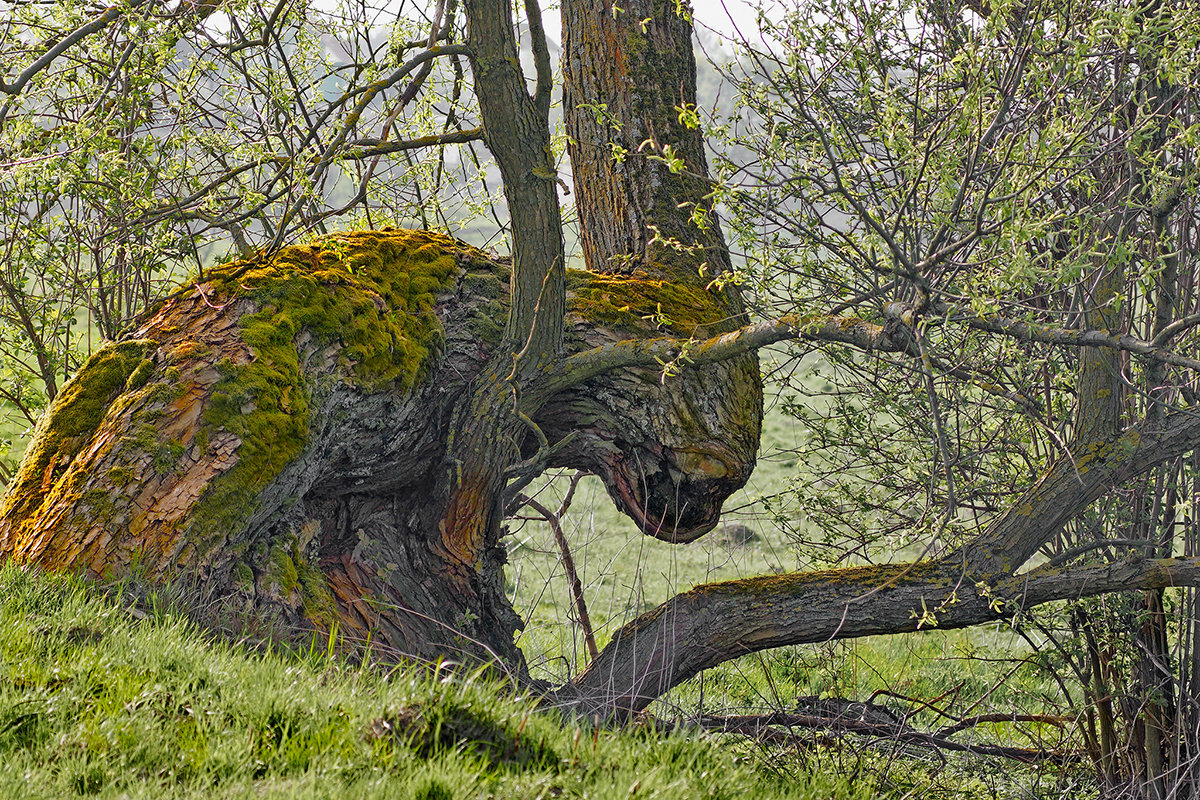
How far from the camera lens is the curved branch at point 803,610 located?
159 inches

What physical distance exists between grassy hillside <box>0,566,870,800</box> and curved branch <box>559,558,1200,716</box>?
1250mm

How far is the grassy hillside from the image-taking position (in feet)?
7.57

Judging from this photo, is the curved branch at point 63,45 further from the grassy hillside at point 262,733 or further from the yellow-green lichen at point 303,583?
the yellow-green lichen at point 303,583

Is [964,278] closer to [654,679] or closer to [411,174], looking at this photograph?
[654,679]

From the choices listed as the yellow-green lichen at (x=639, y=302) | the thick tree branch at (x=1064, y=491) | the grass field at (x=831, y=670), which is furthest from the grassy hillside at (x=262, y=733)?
the yellow-green lichen at (x=639, y=302)

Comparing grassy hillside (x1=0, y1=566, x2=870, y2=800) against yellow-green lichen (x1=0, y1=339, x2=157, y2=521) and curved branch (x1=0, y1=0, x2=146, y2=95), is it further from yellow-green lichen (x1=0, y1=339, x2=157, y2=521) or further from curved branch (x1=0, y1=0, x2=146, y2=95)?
curved branch (x1=0, y1=0, x2=146, y2=95)

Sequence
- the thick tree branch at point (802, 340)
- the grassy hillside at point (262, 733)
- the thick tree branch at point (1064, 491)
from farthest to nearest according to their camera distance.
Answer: the thick tree branch at point (1064, 491) → the thick tree branch at point (802, 340) → the grassy hillside at point (262, 733)

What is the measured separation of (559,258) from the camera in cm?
432

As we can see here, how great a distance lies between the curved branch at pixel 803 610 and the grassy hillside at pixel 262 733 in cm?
125

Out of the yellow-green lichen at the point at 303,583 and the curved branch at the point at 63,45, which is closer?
the curved branch at the point at 63,45

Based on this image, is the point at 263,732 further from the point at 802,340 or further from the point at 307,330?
the point at 802,340

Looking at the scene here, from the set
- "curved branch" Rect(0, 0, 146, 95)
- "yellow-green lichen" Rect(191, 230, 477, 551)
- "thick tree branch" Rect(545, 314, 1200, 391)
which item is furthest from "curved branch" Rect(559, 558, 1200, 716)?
"curved branch" Rect(0, 0, 146, 95)

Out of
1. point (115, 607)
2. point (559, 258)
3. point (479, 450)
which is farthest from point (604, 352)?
point (115, 607)

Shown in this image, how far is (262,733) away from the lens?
8.25 feet
